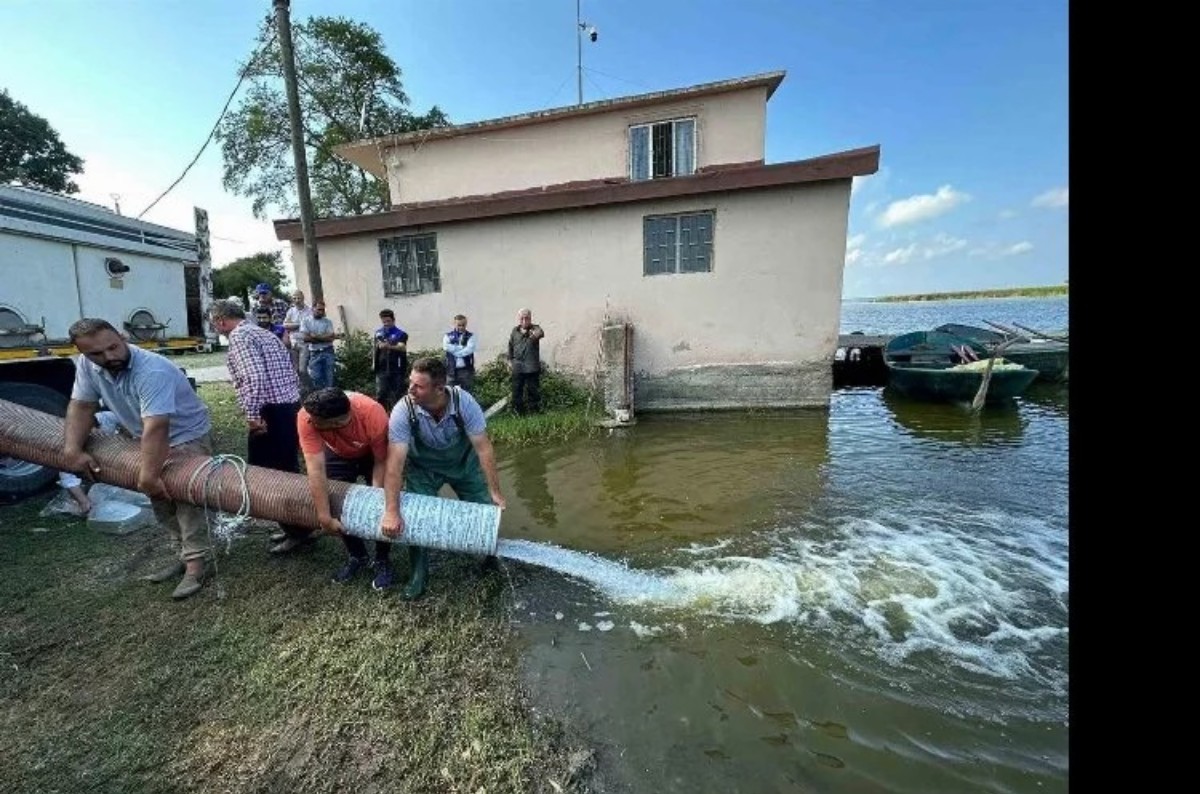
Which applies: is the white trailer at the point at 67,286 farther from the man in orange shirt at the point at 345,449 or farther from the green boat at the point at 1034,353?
the green boat at the point at 1034,353

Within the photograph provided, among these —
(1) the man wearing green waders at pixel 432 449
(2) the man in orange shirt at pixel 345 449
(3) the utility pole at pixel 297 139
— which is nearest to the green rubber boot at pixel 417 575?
(1) the man wearing green waders at pixel 432 449

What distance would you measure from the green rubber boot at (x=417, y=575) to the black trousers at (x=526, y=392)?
5.97 m

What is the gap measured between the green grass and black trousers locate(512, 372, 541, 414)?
5614 mm

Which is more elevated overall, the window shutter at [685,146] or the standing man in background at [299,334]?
the window shutter at [685,146]

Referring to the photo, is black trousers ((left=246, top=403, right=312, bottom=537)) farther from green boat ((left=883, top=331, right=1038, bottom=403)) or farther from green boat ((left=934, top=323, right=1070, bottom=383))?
green boat ((left=934, top=323, right=1070, bottom=383))

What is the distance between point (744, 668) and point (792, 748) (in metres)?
0.59

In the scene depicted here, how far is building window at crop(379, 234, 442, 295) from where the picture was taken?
38.6 feet

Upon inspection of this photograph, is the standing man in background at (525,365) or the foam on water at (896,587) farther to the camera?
the standing man in background at (525,365)

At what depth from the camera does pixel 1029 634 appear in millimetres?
3701

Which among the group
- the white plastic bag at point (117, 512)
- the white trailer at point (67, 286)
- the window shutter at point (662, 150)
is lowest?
the white plastic bag at point (117, 512)

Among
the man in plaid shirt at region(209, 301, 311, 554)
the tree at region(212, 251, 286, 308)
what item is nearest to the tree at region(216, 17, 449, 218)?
the tree at region(212, 251, 286, 308)

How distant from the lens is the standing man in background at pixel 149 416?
3.67 meters

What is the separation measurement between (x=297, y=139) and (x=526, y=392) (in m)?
5.94
